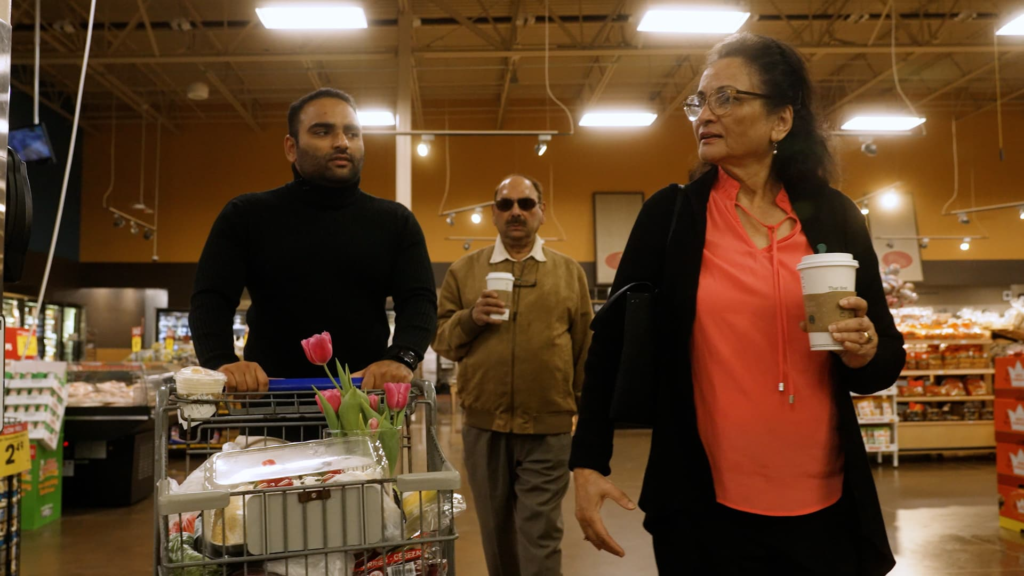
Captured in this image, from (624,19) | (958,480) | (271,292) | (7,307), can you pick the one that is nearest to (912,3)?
(624,19)

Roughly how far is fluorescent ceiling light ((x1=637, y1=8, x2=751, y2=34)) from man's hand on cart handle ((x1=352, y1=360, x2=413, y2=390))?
6310 mm

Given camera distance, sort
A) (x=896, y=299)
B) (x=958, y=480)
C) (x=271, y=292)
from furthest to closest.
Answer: (x=896, y=299) → (x=958, y=480) → (x=271, y=292)

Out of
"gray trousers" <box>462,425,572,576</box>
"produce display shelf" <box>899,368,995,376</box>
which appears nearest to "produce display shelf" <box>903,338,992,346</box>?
"produce display shelf" <box>899,368,995,376</box>

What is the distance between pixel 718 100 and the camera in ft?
5.09

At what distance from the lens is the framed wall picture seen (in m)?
16.3

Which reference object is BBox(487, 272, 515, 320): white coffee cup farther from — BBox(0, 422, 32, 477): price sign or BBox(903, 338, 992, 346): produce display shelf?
BBox(903, 338, 992, 346): produce display shelf

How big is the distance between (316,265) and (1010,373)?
537cm

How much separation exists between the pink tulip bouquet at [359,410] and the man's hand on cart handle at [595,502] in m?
0.37

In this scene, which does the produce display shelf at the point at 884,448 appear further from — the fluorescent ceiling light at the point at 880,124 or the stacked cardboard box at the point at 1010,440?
the fluorescent ceiling light at the point at 880,124

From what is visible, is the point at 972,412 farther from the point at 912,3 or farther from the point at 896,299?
the point at 912,3

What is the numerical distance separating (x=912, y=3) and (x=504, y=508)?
476 inches

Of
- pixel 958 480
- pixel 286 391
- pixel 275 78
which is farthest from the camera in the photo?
pixel 275 78

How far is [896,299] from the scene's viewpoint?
843cm

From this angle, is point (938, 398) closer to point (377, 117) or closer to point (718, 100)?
point (377, 117)
